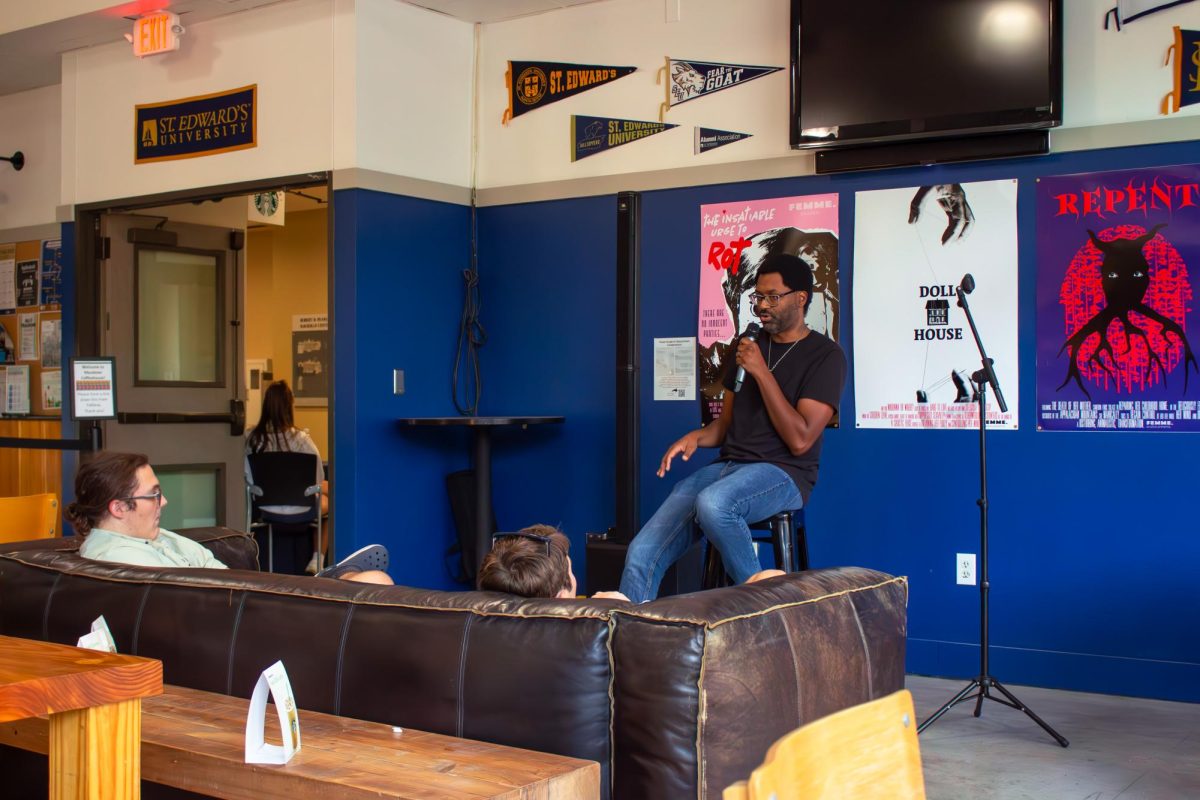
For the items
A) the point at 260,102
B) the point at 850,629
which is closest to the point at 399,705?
the point at 850,629

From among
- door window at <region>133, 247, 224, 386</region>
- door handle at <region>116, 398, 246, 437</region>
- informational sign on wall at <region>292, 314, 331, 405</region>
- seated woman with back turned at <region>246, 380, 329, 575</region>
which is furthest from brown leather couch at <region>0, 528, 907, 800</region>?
informational sign on wall at <region>292, 314, 331, 405</region>

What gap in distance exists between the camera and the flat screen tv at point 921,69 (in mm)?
4730

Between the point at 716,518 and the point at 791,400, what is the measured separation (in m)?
0.61

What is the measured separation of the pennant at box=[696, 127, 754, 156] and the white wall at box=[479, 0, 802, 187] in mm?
29

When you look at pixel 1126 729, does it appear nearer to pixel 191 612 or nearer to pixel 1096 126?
pixel 1096 126

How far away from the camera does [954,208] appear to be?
5102 mm

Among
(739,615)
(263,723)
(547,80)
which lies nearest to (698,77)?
(547,80)

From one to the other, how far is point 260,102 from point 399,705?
474 centimetres

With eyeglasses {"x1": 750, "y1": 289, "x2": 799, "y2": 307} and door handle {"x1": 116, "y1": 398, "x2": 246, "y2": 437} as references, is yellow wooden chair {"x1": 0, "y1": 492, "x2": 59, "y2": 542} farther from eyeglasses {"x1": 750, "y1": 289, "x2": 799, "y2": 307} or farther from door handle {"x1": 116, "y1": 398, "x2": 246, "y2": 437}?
eyeglasses {"x1": 750, "y1": 289, "x2": 799, "y2": 307}

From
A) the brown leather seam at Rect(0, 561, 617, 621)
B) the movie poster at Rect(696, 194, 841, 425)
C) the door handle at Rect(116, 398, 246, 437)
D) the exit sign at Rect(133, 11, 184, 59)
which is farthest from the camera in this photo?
the door handle at Rect(116, 398, 246, 437)

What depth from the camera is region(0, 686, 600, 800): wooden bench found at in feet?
5.70

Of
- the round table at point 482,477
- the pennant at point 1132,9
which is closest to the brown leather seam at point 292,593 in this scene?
the round table at point 482,477

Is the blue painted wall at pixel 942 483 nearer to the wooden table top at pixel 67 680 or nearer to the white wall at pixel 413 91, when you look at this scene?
the white wall at pixel 413 91

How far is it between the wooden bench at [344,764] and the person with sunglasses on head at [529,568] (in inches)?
17.8
